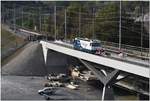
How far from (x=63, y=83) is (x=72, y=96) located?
685 cm

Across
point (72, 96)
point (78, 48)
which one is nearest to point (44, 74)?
point (78, 48)

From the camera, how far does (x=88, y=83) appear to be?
172 ft

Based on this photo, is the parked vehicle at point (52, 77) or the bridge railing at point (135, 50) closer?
the bridge railing at point (135, 50)

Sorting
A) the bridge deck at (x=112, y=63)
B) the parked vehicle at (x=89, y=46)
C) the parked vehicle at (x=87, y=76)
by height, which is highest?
the parked vehicle at (x=89, y=46)

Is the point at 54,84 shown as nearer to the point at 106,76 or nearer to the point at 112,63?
the point at 106,76

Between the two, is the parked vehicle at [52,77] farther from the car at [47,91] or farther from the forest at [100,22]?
the forest at [100,22]

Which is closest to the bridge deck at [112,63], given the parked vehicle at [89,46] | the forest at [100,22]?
the parked vehicle at [89,46]

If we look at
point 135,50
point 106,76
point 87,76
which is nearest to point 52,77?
point 87,76

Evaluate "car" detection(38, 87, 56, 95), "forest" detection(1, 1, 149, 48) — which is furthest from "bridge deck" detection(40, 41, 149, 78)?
"forest" detection(1, 1, 149, 48)

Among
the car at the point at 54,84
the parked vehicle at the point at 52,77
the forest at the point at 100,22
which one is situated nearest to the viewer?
the car at the point at 54,84

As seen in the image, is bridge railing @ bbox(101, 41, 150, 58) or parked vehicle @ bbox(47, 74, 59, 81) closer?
bridge railing @ bbox(101, 41, 150, 58)

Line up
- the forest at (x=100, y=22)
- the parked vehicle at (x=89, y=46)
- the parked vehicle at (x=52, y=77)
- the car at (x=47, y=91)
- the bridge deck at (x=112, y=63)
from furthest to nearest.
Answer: the forest at (x=100, y=22)
the parked vehicle at (x=52, y=77)
the parked vehicle at (x=89, y=46)
the car at (x=47, y=91)
the bridge deck at (x=112, y=63)

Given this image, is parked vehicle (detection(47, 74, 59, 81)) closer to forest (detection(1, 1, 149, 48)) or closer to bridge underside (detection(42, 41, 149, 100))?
bridge underside (detection(42, 41, 149, 100))

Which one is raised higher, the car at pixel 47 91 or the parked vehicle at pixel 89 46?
the parked vehicle at pixel 89 46
